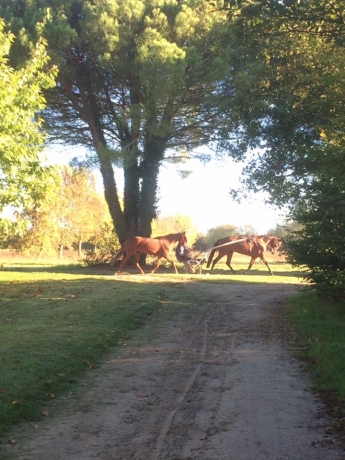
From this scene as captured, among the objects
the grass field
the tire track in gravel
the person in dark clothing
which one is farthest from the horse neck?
the tire track in gravel

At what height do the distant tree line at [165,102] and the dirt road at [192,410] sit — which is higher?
the distant tree line at [165,102]

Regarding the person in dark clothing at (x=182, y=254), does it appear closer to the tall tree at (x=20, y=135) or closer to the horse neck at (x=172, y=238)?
the horse neck at (x=172, y=238)

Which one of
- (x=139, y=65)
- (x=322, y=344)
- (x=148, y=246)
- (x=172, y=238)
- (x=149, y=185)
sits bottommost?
(x=322, y=344)

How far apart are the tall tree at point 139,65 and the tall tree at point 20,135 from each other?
22.5 feet

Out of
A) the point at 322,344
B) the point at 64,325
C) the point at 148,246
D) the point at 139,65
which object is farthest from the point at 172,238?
the point at 322,344

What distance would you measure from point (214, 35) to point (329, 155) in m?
15.7

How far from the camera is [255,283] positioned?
20172 millimetres

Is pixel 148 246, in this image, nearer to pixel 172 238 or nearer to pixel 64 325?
pixel 172 238

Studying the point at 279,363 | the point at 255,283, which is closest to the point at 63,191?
the point at 255,283

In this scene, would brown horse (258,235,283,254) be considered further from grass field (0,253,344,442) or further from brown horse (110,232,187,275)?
grass field (0,253,344,442)

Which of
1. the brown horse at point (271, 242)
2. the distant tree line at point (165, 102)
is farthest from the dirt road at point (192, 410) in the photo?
the brown horse at point (271, 242)

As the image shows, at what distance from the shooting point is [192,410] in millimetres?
6043

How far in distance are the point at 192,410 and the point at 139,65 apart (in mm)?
19657

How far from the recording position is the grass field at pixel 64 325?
21.9 feet
